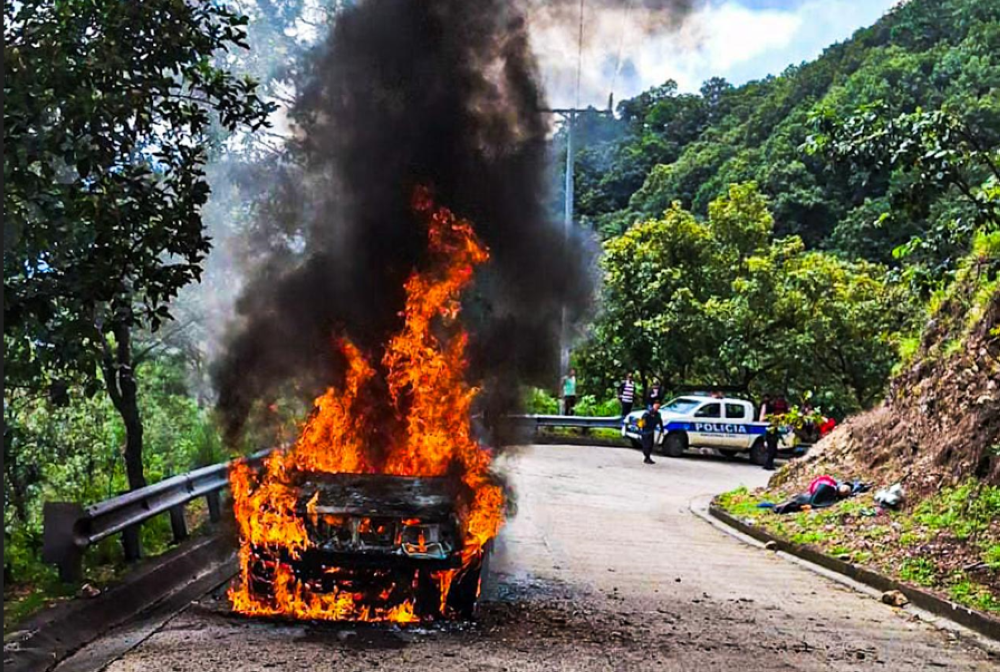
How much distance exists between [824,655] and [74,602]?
5.25 meters

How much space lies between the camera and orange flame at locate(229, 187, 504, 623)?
7.24 m

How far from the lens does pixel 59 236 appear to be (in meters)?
6.34

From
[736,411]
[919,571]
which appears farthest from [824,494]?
[736,411]

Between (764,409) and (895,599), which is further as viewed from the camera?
(764,409)

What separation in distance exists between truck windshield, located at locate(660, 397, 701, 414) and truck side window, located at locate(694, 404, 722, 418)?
22 centimetres

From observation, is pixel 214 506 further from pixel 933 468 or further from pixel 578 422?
pixel 578 422

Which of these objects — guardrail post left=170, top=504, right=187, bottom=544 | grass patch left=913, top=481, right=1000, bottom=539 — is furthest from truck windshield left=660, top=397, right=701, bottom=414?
guardrail post left=170, top=504, right=187, bottom=544

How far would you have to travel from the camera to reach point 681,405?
92.1 feet

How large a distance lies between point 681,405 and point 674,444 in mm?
Answer: 1154

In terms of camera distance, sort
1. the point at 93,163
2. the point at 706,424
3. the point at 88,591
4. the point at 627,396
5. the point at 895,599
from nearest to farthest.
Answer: the point at 93,163 → the point at 88,591 → the point at 895,599 → the point at 706,424 → the point at 627,396

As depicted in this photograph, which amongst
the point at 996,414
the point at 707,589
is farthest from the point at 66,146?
the point at 996,414

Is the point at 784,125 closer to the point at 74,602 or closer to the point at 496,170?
the point at 496,170

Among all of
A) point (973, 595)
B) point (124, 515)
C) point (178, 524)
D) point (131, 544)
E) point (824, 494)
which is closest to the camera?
point (124, 515)

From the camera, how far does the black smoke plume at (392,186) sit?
10.8 metres
